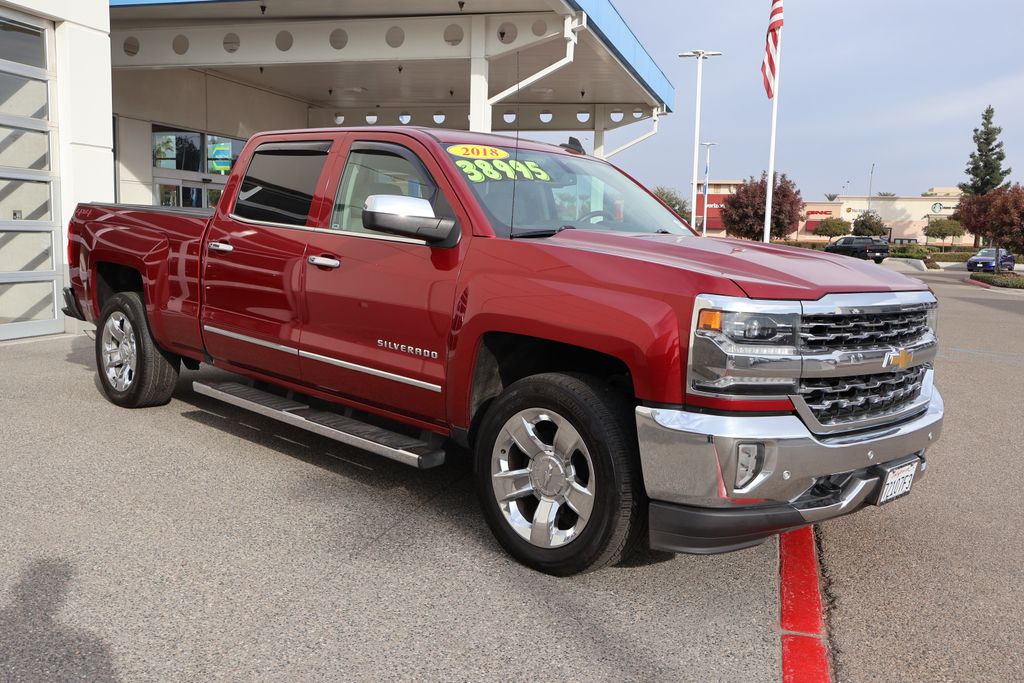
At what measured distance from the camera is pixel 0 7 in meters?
9.30

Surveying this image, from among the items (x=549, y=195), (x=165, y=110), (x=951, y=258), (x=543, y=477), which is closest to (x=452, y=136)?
(x=549, y=195)

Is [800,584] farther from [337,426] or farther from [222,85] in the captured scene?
[222,85]

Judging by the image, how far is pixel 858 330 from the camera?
3.35 m

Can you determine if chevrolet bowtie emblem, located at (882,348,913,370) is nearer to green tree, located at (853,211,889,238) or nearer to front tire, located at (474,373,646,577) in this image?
front tire, located at (474,373,646,577)

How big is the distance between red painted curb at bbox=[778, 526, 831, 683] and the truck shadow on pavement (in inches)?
91.1

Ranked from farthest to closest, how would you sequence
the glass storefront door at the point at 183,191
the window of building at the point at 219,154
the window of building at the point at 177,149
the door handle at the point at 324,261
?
the window of building at the point at 219,154 → the glass storefront door at the point at 183,191 → the window of building at the point at 177,149 → the door handle at the point at 324,261

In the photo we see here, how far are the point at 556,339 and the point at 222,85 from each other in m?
18.3

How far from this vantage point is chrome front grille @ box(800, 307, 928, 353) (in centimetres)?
318

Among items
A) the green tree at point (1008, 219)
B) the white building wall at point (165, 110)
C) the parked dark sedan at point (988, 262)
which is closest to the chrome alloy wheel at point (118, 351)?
the white building wall at point (165, 110)

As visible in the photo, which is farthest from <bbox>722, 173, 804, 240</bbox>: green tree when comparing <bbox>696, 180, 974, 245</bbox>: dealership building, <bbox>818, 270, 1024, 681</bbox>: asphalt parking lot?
<bbox>696, 180, 974, 245</bbox>: dealership building

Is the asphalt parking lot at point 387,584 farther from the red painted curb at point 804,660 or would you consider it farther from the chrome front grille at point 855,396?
the chrome front grille at point 855,396

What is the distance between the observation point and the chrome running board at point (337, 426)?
13.3 ft

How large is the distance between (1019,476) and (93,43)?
1060 centimetres

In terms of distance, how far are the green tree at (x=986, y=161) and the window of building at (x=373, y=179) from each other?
88.6 metres
